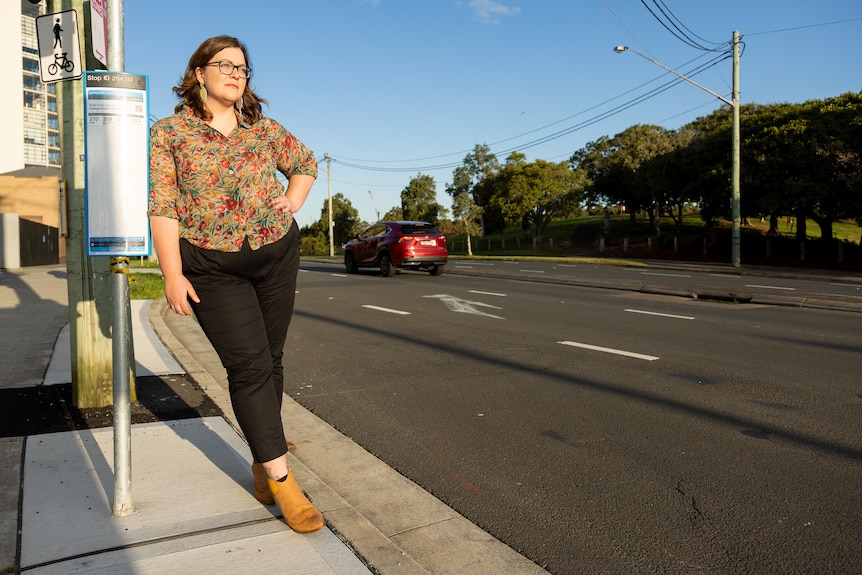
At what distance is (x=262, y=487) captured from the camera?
10.5ft

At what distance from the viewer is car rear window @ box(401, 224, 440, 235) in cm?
1994

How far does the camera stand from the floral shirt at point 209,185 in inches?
112

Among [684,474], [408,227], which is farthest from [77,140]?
[408,227]

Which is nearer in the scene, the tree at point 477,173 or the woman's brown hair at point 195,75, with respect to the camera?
the woman's brown hair at point 195,75

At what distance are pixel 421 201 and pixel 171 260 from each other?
74.4m

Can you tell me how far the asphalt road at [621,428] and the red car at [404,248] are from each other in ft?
31.7

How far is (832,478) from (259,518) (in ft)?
9.69

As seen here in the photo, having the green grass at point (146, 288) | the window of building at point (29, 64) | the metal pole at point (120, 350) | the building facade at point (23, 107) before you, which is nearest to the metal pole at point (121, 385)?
the metal pole at point (120, 350)

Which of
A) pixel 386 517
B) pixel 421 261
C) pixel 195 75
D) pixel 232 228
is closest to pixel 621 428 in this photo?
pixel 386 517

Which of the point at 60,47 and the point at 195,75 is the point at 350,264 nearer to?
the point at 60,47

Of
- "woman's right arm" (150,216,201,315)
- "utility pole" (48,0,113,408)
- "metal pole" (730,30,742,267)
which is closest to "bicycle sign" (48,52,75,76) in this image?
"utility pole" (48,0,113,408)

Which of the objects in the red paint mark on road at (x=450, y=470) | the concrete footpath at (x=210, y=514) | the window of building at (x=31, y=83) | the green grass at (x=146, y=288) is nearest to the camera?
the concrete footpath at (x=210, y=514)

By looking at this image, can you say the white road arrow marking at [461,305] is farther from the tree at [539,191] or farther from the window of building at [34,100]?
the window of building at [34,100]

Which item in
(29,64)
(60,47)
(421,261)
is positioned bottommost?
(421,261)
